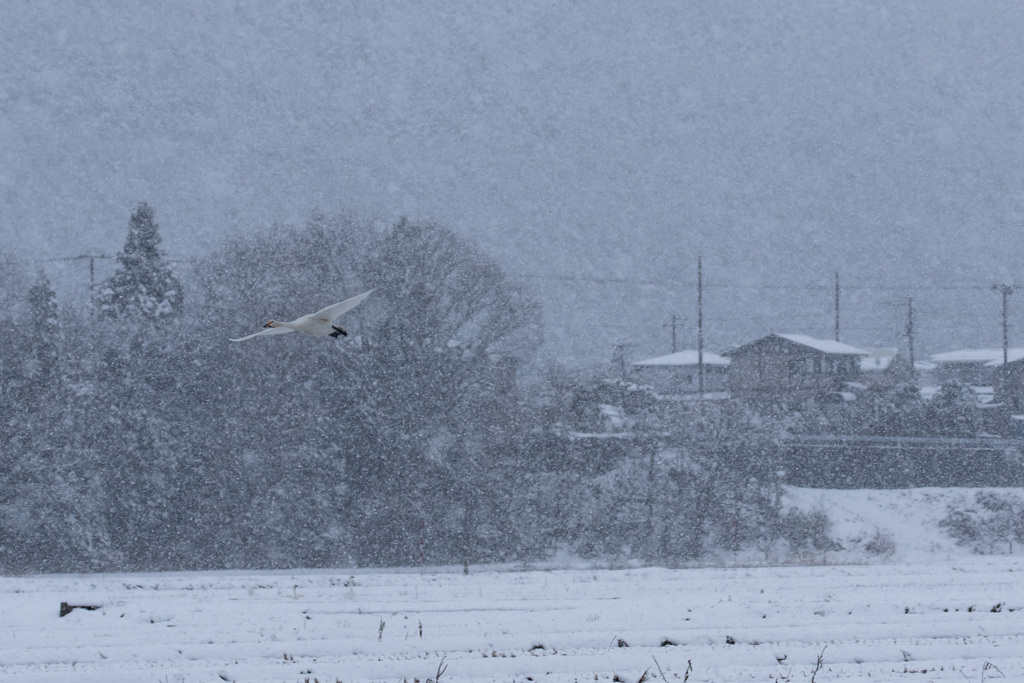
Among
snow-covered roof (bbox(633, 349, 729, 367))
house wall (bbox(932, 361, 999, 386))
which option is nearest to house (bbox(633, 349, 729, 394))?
snow-covered roof (bbox(633, 349, 729, 367))

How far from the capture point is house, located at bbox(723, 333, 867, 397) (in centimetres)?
5475

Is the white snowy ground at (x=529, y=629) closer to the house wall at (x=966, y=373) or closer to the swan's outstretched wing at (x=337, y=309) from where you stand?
the swan's outstretched wing at (x=337, y=309)

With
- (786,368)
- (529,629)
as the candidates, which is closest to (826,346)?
(786,368)

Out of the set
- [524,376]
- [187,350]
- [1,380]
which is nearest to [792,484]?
[524,376]

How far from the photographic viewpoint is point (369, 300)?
1240 inches

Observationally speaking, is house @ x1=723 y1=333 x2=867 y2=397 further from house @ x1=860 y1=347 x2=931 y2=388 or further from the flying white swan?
the flying white swan

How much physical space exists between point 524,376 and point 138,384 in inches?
458

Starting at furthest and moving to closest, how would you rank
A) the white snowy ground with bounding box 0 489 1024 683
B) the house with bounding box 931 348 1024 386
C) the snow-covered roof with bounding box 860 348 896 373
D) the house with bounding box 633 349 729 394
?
the house with bounding box 931 348 1024 386 < the house with bounding box 633 349 729 394 < the snow-covered roof with bounding box 860 348 896 373 < the white snowy ground with bounding box 0 489 1024 683

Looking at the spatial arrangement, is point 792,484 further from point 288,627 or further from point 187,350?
point 288,627

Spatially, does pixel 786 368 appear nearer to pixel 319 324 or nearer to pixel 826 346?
pixel 826 346

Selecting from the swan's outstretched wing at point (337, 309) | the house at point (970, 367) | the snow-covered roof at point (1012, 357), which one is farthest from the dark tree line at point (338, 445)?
the house at point (970, 367)

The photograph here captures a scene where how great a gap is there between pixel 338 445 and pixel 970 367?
5807 cm

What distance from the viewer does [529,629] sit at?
335 inches

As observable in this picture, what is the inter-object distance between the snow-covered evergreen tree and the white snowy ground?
72.5 ft
